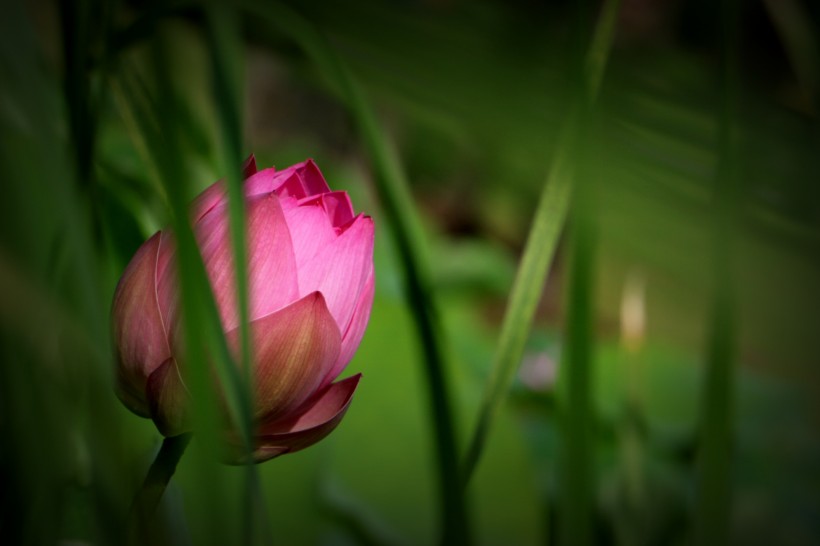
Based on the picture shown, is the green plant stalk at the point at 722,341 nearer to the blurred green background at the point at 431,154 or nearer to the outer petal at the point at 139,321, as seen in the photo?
the blurred green background at the point at 431,154

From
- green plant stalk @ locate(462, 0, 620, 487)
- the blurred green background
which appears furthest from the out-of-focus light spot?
green plant stalk @ locate(462, 0, 620, 487)

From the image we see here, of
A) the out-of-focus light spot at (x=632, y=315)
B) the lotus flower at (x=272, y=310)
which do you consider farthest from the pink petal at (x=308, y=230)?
the out-of-focus light spot at (x=632, y=315)

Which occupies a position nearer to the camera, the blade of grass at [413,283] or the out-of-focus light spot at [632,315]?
the blade of grass at [413,283]

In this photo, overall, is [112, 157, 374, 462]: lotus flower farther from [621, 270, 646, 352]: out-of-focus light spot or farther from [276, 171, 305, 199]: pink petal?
[621, 270, 646, 352]: out-of-focus light spot

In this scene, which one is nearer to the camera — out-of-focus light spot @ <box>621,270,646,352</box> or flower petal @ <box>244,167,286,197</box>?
flower petal @ <box>244,167,286,197</box>

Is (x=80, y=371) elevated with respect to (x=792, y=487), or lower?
elevated

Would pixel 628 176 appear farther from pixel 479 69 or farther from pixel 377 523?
pixel 377 523

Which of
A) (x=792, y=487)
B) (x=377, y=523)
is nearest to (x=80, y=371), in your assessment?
(x=377, y=523)
